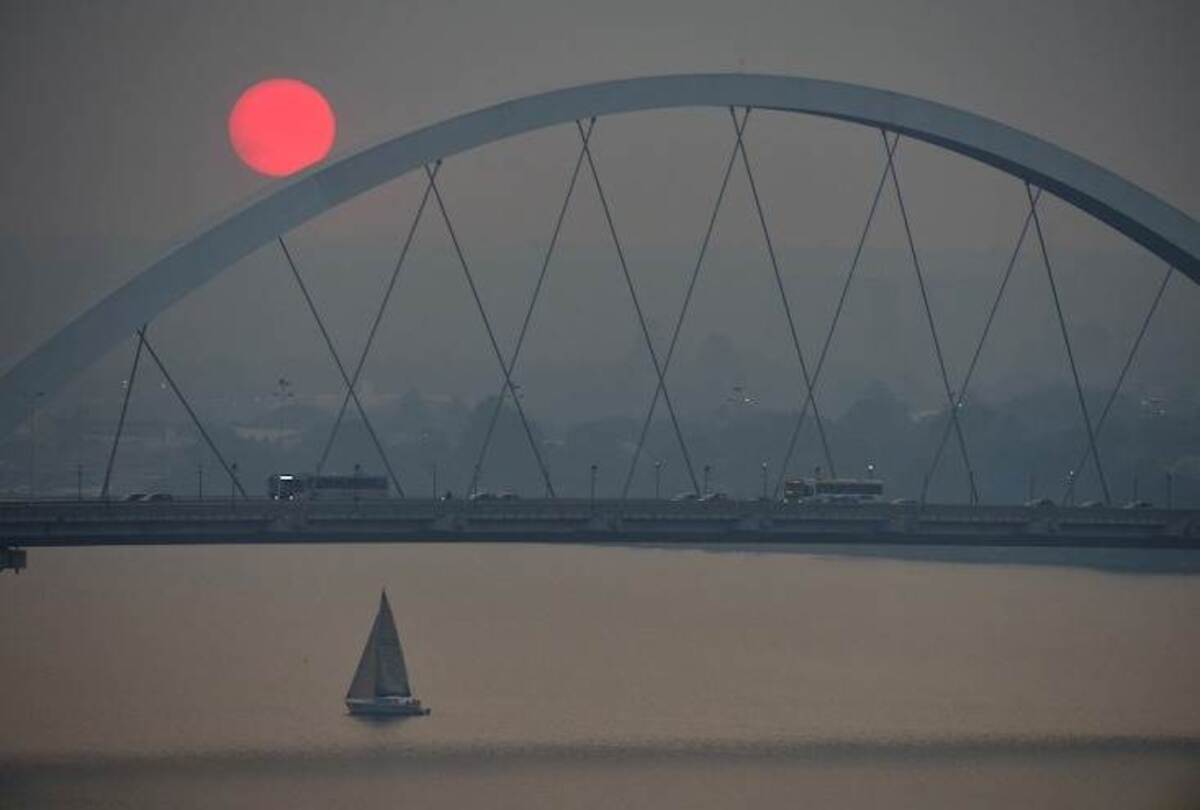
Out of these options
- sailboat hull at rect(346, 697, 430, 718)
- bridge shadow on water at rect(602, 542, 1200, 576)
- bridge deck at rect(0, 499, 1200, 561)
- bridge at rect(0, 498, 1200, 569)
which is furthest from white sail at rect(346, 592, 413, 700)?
bridge shadow on water at rect(602, 542, 1200, 576)

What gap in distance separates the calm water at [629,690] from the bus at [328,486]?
5.25m

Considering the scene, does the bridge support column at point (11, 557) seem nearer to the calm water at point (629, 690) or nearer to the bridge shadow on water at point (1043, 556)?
the calm water at point (629, 690)

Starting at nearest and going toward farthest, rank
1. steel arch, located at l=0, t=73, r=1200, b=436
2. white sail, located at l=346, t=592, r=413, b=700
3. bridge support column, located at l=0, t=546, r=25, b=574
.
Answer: bridge support column, located at l=0, t=546, r=25, b=574, steel arch, located at l=0, t=73, r=1200, b=436, white sail, located at l=346, t=592, r=413, b=700

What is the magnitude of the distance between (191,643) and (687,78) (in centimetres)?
4002

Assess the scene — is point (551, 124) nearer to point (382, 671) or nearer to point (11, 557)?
point (11, 557)

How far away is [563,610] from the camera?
116688 mm

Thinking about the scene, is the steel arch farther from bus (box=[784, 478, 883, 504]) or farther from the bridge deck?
bus (box=[784, 478, 883, 504])

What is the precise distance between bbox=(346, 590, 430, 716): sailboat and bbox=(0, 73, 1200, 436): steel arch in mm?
13328

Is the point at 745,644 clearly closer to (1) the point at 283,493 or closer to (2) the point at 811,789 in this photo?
(1) the point at 283,493

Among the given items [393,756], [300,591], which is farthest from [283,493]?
[300,591]

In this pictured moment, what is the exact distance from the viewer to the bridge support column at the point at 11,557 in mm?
59000

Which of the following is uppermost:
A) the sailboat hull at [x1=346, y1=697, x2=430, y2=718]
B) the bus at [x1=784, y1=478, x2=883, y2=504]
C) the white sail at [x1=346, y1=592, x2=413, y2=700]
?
the bus at [x1=784, y1=478, x2=883, y2=504]

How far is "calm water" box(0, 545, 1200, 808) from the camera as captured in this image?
60438 mm

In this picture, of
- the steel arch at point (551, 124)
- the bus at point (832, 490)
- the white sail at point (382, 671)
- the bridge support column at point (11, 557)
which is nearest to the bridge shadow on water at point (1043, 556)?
the bus at point (832, 490)
